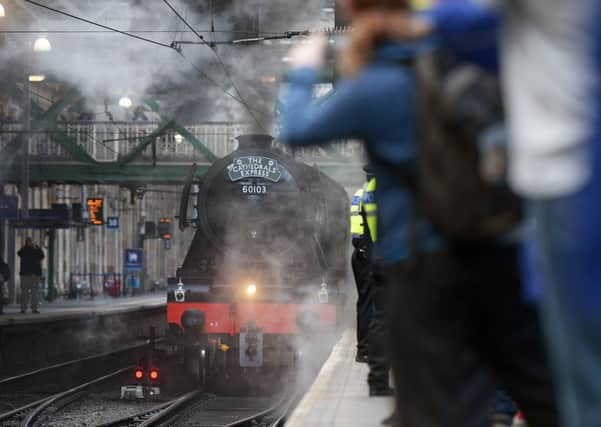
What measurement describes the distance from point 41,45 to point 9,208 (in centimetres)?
355

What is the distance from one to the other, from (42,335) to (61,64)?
4571 millimetres

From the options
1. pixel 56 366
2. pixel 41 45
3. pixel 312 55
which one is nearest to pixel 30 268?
pixel 41 45

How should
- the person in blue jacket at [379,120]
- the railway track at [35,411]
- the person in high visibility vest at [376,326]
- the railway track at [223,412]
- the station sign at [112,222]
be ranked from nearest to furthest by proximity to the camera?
the person in blue jacket at [379,120]
the person in high visibility vest at [376,326]
the railway track at [223,412]
the railway track at [35,411]
the station sign at [112,222]

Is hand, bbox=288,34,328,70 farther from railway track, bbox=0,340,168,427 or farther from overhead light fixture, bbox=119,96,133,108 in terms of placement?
overhead light fixture, bbox=119,96,133,108

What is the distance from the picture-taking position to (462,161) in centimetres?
198

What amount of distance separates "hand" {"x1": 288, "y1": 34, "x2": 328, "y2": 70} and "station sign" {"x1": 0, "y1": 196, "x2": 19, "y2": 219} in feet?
56.1

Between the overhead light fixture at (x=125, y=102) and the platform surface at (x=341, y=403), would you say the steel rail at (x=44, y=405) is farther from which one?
the overhead light fixture at (x=125, y=102)

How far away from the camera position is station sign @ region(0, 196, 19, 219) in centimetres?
1891

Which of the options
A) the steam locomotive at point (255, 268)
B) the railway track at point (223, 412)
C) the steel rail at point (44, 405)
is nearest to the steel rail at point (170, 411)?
the railway track at point (223, 412)

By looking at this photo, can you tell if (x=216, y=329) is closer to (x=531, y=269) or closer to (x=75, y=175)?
(x=531, y=269)

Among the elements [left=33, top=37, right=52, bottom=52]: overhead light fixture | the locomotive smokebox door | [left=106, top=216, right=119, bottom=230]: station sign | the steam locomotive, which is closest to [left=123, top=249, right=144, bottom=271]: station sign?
[left=106, top=216, right=119, bottom=230]: station sign

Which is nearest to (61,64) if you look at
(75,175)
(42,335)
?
(42,335)

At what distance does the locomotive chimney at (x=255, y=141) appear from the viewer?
1202cm

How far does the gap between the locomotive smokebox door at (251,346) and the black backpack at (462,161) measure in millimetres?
9193
